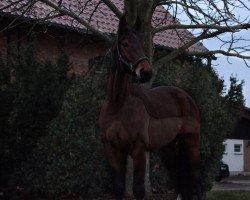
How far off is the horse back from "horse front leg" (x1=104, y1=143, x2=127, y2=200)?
0.66 metres

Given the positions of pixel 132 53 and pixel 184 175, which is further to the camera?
pixel 184 175

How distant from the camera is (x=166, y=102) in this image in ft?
25.2

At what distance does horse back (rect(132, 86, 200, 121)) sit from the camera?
7084 millimetres

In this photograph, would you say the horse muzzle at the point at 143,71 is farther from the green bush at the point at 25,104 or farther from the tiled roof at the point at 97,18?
the tiled roof at the point at 97,18

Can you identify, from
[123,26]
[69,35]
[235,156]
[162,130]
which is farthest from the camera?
[235,156]

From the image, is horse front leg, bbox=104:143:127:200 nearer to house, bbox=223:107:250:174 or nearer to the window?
house, bbox=223:107:250:174

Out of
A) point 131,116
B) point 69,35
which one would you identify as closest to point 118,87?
point 131,116

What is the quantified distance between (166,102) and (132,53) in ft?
4.91

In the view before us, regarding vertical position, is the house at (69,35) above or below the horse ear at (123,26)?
above

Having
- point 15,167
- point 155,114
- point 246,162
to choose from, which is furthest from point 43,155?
point 246,162

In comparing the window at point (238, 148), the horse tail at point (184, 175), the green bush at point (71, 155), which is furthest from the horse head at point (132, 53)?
the window at point (238, 148)

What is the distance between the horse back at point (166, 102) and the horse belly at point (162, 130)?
7 centimetres

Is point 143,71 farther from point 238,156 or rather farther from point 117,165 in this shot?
point 238,156

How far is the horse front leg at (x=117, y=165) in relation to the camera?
667 centimetres
